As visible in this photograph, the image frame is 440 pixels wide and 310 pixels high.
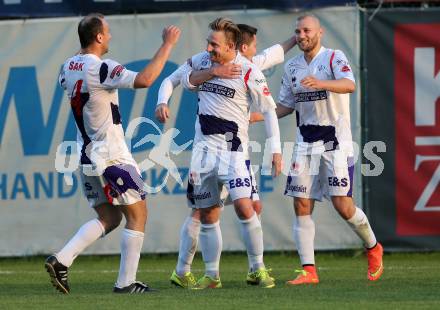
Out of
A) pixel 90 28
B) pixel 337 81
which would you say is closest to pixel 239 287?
pixel 337 81

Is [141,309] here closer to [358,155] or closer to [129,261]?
[129,261]

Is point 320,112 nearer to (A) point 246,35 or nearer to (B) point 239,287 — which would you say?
(A) point 246,35

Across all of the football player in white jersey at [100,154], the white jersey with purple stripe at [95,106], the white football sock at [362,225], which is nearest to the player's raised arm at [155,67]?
the football player in white jersey at [100,154]

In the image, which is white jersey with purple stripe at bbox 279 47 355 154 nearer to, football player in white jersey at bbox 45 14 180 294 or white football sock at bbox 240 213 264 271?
white football sock at bbox 240 213 264 271

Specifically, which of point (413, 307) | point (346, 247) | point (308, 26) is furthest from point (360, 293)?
point (346, 247)

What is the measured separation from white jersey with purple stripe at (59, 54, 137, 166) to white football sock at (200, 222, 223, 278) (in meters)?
0.99

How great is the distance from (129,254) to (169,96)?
56.0 inches

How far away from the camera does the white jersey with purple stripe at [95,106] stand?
848 centimetres

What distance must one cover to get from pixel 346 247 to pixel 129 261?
181 inches

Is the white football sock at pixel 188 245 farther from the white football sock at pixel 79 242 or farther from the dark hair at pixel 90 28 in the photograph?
the dark hair at pixel 90 28

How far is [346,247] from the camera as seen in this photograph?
41.4ft

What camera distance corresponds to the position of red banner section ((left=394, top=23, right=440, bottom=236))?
1260 centimetres

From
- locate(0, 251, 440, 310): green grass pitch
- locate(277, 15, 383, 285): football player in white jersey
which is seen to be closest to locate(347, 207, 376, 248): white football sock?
locate(277, 15, 383, 285): football player in white jersey

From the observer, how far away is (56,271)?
842 cm
